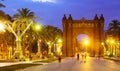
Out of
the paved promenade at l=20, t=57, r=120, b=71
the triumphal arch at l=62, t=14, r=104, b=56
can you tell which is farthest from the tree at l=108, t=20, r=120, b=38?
the paved promenade at l=20, t=57, r=120, b=71

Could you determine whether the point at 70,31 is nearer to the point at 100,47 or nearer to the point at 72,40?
the point at 72,40

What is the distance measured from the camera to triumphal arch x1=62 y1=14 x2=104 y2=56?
14412 cm

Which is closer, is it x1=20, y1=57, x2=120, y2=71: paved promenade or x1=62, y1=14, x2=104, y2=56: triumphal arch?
x1=20, y1=57, x2=120, y2=71: paved promenade

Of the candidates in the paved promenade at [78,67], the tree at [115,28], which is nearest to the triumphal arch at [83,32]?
the tree at [115,28]

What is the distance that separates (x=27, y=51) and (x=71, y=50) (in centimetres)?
5236

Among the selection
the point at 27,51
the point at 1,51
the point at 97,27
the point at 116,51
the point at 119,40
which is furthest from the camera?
the point at 97,27

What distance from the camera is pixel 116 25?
11869 cm

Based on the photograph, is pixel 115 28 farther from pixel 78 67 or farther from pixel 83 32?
pixel 78 67

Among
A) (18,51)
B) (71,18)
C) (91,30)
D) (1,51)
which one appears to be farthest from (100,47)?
(18,51)

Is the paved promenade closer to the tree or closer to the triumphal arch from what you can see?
the tree

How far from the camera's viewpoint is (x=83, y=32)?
144 meters

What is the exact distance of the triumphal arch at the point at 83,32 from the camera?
14412 cm

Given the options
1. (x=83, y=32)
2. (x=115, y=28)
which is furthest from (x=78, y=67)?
(x=83, y=32)

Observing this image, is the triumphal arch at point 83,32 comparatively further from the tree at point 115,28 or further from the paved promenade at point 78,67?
the paved promenade at point 78,67
